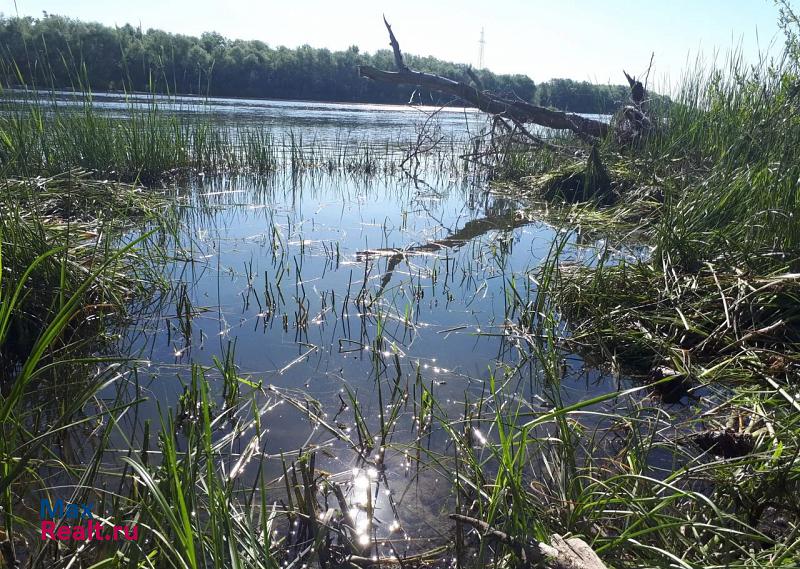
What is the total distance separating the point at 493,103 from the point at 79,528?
30.4 feet

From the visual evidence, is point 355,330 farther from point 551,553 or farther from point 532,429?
point 551,553

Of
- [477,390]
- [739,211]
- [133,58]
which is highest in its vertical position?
[133,58]

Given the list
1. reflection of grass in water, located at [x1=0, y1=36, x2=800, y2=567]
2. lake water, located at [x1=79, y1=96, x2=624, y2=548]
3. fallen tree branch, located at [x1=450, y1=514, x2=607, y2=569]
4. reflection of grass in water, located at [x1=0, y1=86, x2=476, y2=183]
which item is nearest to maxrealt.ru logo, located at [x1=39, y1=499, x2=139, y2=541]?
reflection of grass in water, located at [x1=0, y1=36, x2=800, y2=567]

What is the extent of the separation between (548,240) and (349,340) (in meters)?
2.95

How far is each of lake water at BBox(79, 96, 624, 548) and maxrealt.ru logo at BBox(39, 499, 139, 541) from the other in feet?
0.92

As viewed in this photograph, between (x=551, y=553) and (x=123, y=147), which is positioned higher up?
(x=123, y=147)

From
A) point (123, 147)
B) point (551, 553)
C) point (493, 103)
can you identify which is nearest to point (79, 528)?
point (551, 553)

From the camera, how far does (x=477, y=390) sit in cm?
261

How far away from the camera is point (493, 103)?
965 centimetres

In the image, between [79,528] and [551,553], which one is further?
[79,528]

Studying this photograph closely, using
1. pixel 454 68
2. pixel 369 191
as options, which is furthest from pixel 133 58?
pixel 454 68

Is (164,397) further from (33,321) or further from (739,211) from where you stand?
(739,211)

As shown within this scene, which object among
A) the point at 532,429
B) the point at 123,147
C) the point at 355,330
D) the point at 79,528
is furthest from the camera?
the point at 123,147

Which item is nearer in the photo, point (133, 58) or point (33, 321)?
point (33, 321)
